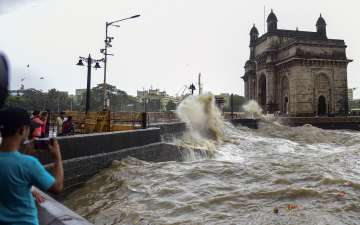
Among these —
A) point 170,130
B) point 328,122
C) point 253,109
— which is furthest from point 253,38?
point 170,130

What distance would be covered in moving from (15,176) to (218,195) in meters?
5.69

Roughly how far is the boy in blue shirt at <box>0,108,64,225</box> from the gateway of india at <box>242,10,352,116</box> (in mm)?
50565

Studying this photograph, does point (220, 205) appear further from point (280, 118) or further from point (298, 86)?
point (298, 86)

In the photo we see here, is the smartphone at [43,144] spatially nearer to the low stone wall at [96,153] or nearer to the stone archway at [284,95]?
the low stone wall at [96,153]

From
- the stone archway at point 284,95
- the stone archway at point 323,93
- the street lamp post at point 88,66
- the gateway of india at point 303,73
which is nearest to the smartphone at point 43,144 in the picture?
the street lamp post at point 88,66

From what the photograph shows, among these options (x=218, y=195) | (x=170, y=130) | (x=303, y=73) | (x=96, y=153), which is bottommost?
(x=218, y=195)

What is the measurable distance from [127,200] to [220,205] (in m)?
1.86

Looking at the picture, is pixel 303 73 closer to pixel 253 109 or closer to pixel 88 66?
pixel 253 109

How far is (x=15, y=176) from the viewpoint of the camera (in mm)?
2264

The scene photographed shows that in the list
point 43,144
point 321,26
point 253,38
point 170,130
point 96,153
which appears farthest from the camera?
point 253,38

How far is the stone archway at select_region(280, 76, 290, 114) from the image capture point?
5350 cm

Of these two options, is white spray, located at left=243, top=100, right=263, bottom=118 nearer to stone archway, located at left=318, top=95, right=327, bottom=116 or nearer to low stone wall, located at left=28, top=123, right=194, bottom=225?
stone archway, located at left=318, top=95, right=327, bottom=116

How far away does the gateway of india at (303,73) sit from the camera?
50.2 meters

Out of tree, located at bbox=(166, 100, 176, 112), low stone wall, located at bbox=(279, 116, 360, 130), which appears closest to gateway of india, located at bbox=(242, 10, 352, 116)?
low stone wall, located at bbox=(279, 116, 360, 130)
